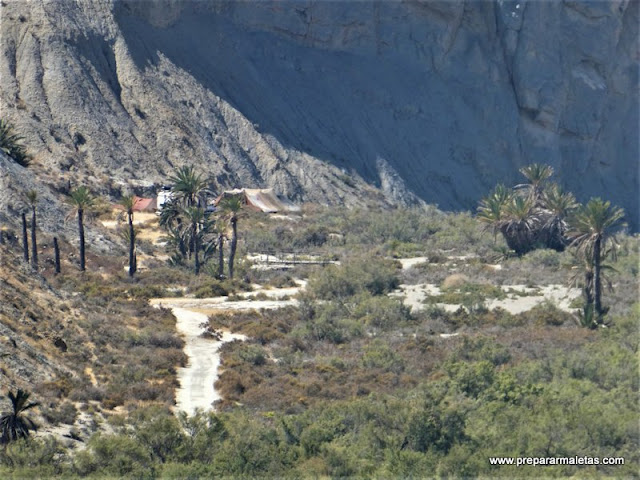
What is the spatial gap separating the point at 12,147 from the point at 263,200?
16.1 metres

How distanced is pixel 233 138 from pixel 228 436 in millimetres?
50752

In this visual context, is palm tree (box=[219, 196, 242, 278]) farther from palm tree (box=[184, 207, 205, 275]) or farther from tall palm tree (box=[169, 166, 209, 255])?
tall palm tree (box=[169, 166, 209, 255])

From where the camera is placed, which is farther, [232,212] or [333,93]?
[333,93]

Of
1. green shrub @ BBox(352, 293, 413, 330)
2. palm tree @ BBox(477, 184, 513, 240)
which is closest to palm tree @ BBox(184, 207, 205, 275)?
green shrub @ BBox(352, 293, 413, 330)

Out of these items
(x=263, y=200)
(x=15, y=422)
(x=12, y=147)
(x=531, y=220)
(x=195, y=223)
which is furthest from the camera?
(x=263, y=200)

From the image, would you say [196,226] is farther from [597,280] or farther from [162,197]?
[597,280]

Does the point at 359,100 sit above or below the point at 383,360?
above

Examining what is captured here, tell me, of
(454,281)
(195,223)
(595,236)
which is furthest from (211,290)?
(595,236)

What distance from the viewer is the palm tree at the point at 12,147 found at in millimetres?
52438

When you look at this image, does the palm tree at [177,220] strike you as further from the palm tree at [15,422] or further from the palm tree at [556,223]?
the palm tree at [15,422]

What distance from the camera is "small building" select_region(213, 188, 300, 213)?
64.2 meters

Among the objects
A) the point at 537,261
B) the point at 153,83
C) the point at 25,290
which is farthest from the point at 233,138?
the point at 25,290

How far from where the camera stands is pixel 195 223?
47.8 metres

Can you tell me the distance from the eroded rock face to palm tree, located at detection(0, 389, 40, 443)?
3822 cm
